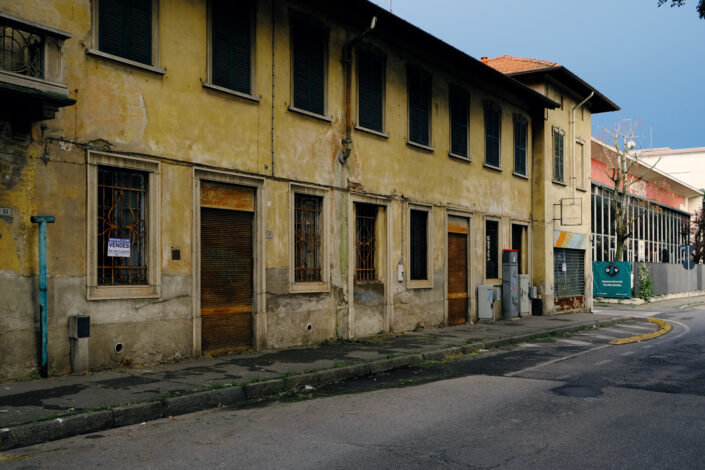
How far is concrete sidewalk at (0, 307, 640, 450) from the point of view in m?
6.56

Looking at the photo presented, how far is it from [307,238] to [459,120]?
7116 mm

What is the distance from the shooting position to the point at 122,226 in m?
10.1

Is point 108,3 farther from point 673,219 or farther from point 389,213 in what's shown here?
point 673,219

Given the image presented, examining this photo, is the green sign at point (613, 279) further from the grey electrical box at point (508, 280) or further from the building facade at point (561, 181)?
the grey electrical box at point (508, 280)

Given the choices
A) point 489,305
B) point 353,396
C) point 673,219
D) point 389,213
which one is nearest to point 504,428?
point 353,396

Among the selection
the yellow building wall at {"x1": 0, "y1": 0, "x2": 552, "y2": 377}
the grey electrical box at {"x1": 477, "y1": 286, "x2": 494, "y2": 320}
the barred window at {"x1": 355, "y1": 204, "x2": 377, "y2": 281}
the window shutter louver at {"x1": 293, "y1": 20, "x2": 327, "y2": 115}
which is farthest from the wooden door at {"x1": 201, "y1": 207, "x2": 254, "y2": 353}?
the grey electrical box at {"x1": 477, "y1": 286, "x2": 494, "y2": 320}

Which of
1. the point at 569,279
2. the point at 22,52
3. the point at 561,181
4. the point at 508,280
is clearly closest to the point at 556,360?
the point at 508,280

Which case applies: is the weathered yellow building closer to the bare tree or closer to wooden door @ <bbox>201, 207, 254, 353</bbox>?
wooden door @ <bbox>201, 207, 254, 353</bbox>

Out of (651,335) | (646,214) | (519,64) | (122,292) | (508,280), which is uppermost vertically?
(519,64)

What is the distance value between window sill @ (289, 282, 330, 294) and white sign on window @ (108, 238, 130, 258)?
3577mm

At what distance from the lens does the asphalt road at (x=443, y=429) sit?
5457mm

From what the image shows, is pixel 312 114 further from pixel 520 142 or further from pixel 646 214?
pixel 646 214

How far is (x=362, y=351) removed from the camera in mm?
12102

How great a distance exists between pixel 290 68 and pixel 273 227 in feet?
10.2
